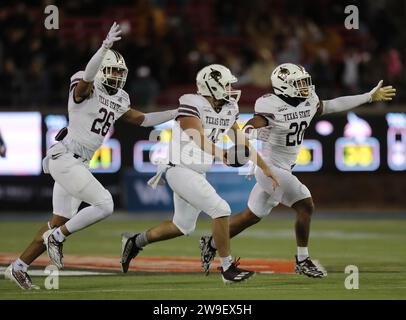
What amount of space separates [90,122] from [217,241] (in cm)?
143

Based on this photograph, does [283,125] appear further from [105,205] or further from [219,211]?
[105,205]

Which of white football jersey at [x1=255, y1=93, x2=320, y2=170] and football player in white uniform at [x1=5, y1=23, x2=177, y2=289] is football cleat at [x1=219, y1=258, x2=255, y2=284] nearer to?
football player in white uniform at [x1=5, y1=23, x2=177, y2=289]

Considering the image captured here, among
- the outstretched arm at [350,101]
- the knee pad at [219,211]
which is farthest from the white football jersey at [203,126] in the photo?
the outstretched arm at [350,101]

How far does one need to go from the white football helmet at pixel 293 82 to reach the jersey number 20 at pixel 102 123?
5.21ft

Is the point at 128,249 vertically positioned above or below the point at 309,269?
above

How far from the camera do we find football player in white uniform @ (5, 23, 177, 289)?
944cm

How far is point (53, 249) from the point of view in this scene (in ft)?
30.8

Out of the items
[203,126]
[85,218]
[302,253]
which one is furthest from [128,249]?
[302,253]

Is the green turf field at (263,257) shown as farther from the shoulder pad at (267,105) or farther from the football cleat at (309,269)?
the shoulder pad at (267,105)

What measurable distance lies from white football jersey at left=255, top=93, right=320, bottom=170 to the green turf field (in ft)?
3.41

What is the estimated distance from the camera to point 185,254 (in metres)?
12.9

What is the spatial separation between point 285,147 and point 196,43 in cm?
1011

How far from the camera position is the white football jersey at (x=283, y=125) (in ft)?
33.7
